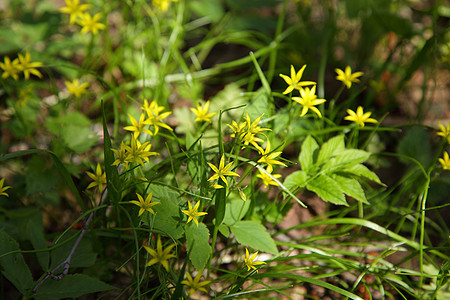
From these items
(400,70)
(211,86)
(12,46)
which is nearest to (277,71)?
(211,86)

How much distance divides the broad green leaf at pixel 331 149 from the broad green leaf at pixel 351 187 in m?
0.09

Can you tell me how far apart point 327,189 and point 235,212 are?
36 cm

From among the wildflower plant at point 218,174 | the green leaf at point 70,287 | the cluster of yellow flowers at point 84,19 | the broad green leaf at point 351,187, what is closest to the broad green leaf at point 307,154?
the wildflower plant at point 218,174

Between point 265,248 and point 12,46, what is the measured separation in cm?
208

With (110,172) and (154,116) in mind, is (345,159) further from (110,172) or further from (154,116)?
(110,172)

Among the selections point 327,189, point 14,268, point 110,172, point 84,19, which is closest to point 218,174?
point 110,172

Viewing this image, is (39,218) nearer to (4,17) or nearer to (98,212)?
(98,212)

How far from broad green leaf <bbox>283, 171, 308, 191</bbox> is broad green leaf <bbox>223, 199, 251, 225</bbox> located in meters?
0.19

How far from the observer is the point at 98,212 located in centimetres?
137

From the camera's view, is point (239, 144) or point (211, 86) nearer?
point (239, 144)

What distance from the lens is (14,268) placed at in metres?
1.14

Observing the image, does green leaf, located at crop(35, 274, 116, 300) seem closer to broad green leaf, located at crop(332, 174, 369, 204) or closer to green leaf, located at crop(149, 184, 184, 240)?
green leaf, located at crop(149, 184, 184, 240)

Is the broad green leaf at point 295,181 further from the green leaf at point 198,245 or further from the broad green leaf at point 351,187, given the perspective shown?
the green leaf at point 198,245

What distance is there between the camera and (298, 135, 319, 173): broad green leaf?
138 centimetres
